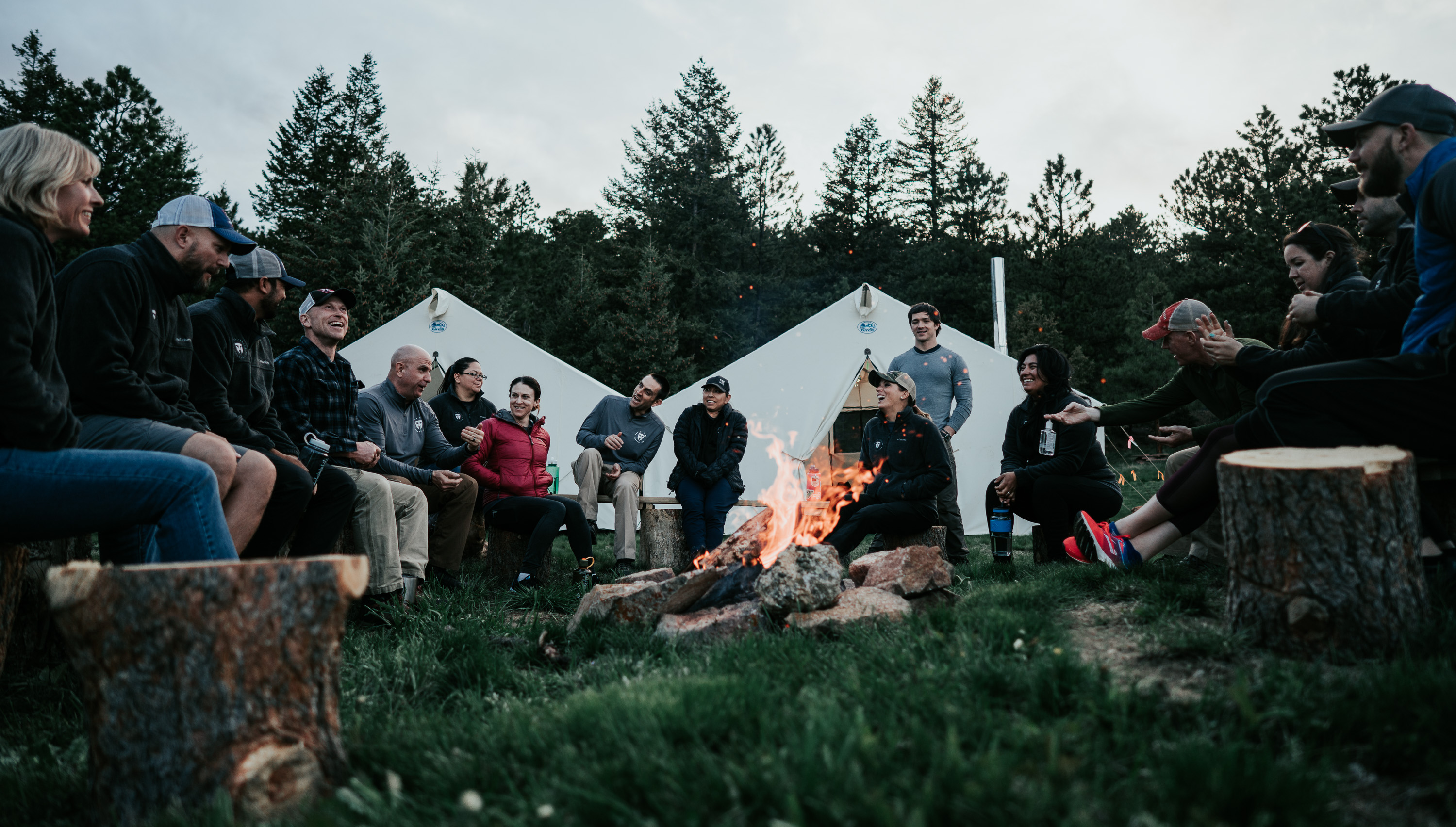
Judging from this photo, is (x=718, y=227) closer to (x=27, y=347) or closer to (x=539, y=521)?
(x=539, y=521)

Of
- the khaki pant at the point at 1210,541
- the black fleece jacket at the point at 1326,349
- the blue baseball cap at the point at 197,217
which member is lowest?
the khaki pant at the point at 1210,541

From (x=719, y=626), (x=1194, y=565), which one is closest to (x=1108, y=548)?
(x=1194, y=565)

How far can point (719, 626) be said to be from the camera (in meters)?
2.88

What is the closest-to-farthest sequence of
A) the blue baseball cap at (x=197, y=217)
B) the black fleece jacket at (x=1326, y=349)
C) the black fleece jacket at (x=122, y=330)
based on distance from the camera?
the black fleece jacket at (x=122, y=330) → the blue baseball cap at (x=197, y=217) → the black fleece jacket at (x=1326, y=349)

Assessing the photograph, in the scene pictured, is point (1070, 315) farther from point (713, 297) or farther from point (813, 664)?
point (813, 664)

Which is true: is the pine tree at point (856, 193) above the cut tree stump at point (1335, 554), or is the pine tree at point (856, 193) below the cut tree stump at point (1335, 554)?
above

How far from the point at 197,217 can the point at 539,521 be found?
2.52 m

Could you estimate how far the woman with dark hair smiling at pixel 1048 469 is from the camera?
14.2 ft

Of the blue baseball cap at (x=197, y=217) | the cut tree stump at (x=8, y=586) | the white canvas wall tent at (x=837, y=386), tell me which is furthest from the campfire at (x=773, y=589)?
the white canvas wall tent at (x=837, y=386)

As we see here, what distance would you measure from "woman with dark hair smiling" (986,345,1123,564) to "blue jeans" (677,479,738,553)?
1.83 metres

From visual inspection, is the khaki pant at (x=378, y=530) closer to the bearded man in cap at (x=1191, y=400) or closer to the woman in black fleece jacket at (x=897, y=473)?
the woman in black fleece jacket at (x=897, y=473)

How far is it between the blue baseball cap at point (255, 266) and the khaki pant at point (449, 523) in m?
1.55

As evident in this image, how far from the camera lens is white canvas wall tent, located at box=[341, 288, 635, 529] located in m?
8.13

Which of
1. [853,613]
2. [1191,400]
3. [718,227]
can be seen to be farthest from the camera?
[718,227]
